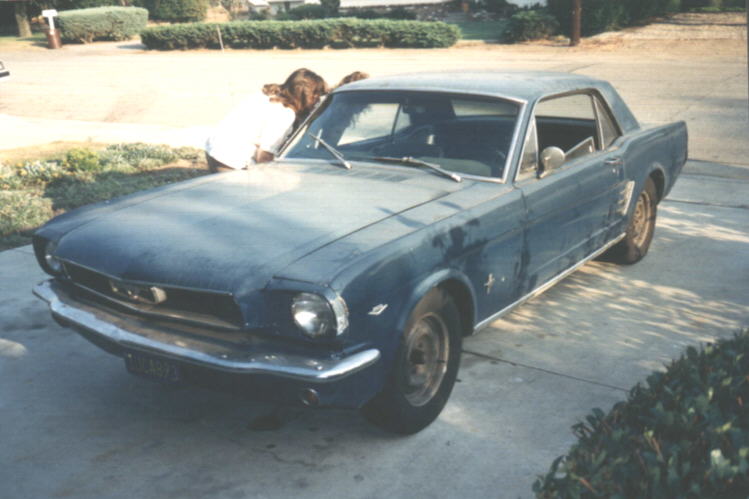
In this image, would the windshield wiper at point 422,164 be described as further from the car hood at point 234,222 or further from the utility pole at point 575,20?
the utility pole at point 575,20

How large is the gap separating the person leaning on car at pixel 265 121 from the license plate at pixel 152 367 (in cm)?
320

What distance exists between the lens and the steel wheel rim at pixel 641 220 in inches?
235

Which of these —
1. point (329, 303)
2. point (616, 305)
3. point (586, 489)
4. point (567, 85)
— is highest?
point (567, 85)

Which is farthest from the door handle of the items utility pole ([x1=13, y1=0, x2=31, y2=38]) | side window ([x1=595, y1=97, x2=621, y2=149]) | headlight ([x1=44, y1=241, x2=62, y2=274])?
utility pole ([x1=13, y1=0, x2=31, y2=38])

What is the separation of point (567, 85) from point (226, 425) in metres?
3.22

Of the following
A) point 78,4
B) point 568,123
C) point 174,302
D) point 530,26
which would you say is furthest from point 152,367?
point 78,4

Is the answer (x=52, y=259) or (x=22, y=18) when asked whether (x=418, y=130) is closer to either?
(x=52, y=259)

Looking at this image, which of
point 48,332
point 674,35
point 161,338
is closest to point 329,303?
point 161,338

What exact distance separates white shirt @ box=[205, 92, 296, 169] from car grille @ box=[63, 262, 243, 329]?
301cm

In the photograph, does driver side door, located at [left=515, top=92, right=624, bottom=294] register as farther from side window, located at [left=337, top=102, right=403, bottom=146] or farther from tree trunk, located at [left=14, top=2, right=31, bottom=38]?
tree trunk, located at [left=14, top=2, right=31, bottom=38]

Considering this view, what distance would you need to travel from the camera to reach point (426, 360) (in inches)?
143

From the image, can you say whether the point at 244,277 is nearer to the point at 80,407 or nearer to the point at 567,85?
the point at 80,407

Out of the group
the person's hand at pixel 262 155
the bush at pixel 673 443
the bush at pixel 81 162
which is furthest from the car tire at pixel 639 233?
the bush at pixel 81 162

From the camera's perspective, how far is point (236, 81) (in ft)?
69.7
